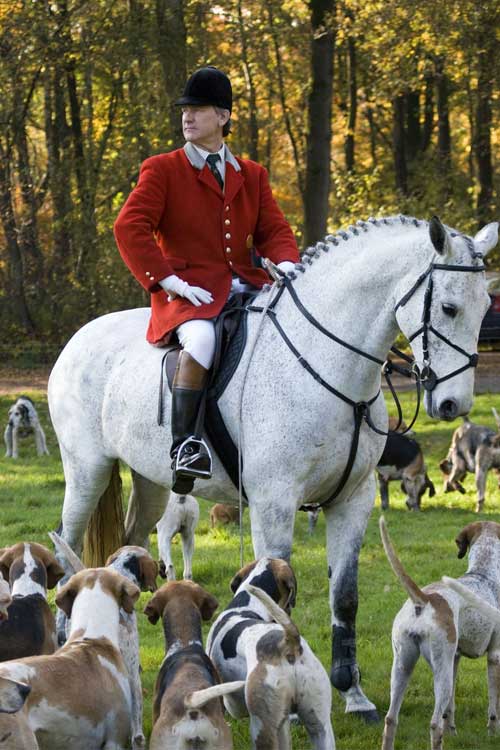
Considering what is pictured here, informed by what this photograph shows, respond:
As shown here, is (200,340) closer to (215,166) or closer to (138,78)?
(215,166)

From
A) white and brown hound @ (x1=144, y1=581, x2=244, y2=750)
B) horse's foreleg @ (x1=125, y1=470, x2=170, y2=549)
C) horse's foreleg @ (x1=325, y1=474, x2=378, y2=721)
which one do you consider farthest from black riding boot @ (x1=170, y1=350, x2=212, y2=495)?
horse's foreleg @ (x1=125, y1=470, x2=170, y2=549)

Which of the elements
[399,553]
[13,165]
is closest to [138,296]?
[13,165]

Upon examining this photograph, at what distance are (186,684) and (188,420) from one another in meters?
1.60

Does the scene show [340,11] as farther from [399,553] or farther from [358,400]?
[358,400]

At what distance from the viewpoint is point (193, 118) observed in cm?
674

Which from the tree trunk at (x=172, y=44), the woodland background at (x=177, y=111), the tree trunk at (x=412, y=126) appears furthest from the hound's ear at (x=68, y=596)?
the tree trunk at (x=412, y=126)

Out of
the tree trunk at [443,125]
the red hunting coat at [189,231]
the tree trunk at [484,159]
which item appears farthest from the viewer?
the tree trunk at [443,125]

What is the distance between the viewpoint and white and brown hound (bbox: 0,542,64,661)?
603cm

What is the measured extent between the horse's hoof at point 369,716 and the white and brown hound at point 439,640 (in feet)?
1.33

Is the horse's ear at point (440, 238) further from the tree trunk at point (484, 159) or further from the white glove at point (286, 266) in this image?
the tree trunk at point (484, 159)

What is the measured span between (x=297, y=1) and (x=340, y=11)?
5.27 meters

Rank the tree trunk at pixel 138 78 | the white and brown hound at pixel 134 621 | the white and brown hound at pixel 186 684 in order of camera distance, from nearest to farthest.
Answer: the white and brown hound at pixel 186 684 < the white and brown hound at pixel 134 621 < the tree trunk at pixel 138 78

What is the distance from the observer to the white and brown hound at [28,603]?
6031mm

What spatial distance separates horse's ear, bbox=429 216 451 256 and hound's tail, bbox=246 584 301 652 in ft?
5.97
